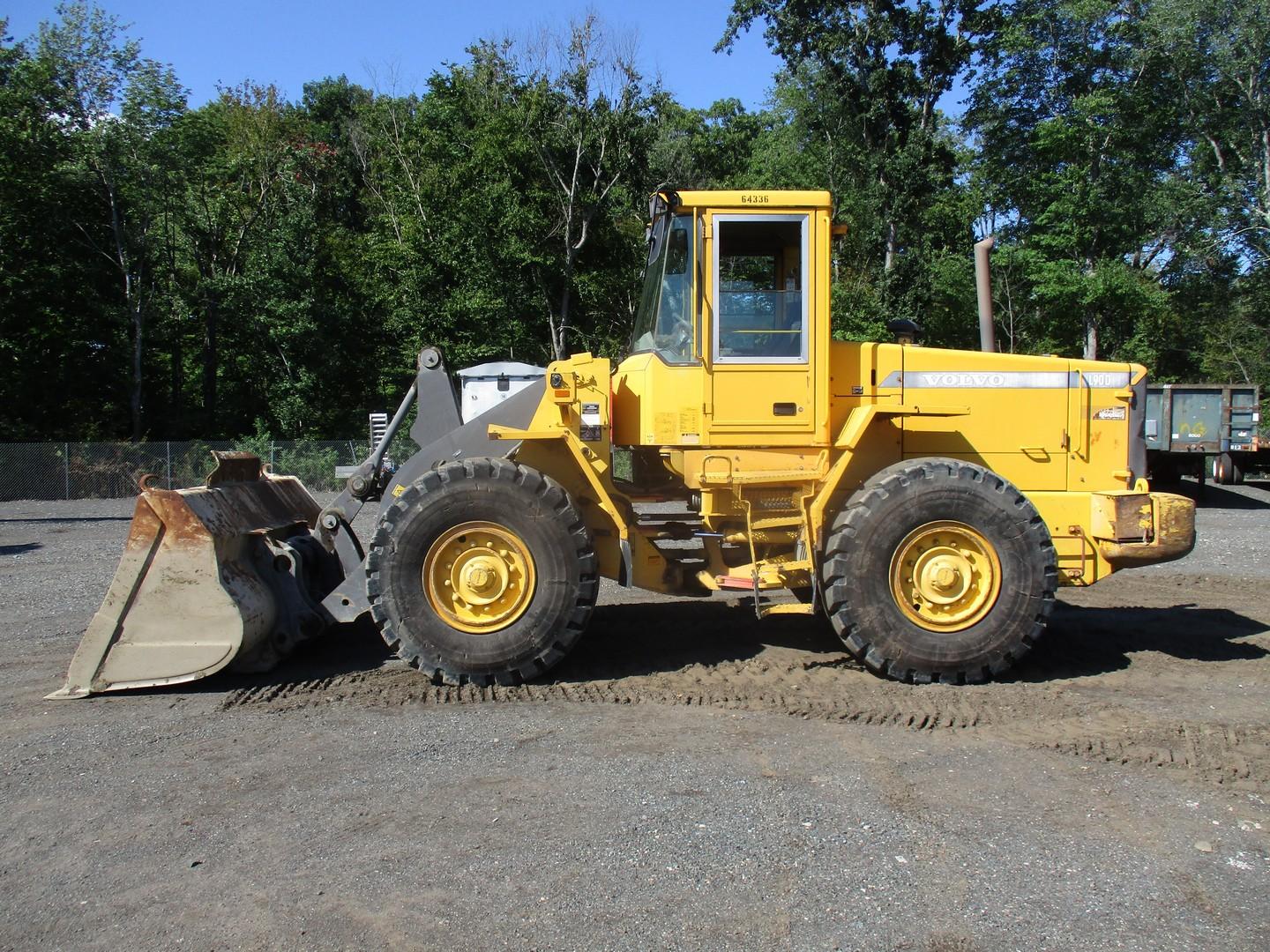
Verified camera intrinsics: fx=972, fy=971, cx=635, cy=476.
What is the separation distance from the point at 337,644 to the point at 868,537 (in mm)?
3997

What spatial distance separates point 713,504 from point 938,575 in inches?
60.0

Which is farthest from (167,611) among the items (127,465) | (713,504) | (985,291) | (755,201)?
(127,465)

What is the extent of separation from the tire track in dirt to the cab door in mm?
1600

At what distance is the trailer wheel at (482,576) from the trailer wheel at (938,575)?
5.45 ft

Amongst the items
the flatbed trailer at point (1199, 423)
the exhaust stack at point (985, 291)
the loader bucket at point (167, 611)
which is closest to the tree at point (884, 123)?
the flatbed trailer at point (1199, 423)

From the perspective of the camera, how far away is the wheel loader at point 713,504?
601 cm

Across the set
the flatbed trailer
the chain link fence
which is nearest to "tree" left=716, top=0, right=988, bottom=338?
the flatbed trailer

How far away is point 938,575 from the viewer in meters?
6.08

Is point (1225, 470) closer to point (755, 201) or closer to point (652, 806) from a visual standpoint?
point (755, 201)

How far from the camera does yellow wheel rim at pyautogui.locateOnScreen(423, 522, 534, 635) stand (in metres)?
6.05

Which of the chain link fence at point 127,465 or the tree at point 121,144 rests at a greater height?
the tree at point 121,144

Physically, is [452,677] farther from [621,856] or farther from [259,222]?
[259,222]

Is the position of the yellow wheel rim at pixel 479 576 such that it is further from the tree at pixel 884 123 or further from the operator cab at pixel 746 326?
the tree at pixel 884 123

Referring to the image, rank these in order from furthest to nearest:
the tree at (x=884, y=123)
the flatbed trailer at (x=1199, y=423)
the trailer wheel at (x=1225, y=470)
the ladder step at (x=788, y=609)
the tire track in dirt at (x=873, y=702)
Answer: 1. the tree at (x=884, y=123)
2. the trailer wheel at (x=1225, y=470)
3. the flatbed trailer at (x=1199, y=423)
4. the ladder step at (x=788, y=609)
5. the tire track in dirt at (x=873, y=702)
